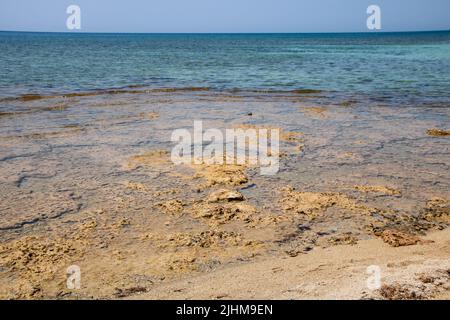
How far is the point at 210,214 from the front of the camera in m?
4.05

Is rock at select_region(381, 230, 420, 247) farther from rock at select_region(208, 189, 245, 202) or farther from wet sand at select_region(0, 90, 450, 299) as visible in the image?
rock at select_region(208, 189, 245, 202)

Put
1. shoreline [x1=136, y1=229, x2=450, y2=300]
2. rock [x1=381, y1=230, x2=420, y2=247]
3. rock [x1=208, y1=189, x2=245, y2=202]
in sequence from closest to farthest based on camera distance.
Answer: shoreline [x1=136, y1=229, x2=450, y2=300] < rock [x1=381, y1=230, x2=420, y2=247] < rock [x1=208, y1=189, x2=245, y2=202]

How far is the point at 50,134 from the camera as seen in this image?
24.2 feet

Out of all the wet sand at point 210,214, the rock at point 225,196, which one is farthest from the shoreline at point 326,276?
the rock at point 225,196

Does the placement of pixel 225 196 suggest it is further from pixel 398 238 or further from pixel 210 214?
pixel 398 238

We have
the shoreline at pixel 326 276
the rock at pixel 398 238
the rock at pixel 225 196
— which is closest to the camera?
the shoreline at pixel 326 276

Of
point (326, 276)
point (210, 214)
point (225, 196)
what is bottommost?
point (326, 276)

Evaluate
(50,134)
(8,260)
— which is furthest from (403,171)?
(50,134)

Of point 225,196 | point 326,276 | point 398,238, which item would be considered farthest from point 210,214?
point 398,238

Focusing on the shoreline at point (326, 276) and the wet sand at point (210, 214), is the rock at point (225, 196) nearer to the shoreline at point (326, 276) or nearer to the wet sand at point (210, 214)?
the wet sand at point (210, 214)

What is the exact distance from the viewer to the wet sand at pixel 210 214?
117 inches

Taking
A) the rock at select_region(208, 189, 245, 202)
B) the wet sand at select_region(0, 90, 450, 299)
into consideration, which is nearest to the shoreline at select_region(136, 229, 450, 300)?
the wet sand at select_region(0, 90, 450, 299)

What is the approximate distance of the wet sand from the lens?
2.96 m
